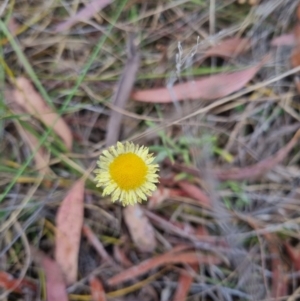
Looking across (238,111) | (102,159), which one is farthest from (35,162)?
(238,111)

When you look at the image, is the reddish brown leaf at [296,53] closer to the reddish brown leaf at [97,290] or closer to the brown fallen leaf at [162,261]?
the brown fallen leaf at [162,261]

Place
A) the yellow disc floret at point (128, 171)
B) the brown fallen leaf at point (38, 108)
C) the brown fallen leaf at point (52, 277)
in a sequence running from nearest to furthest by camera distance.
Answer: the yellow disc floret at point (128, 171), the brown fallen leaf at point (52, 277), the brown fallen leaf at point (38, 108)

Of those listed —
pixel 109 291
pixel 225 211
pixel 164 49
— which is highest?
pixel 164 49

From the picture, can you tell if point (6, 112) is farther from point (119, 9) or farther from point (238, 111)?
point (238, 111)

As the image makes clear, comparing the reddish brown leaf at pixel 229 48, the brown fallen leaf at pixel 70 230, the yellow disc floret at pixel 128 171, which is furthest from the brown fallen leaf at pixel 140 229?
the reddish brown leaf at pixel 229 48

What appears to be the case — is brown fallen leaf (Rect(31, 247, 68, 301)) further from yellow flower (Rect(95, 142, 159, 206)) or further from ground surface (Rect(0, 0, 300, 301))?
yellow flower (Rect(95, 142, 159, 206))

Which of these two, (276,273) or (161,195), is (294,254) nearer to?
(276,273)
